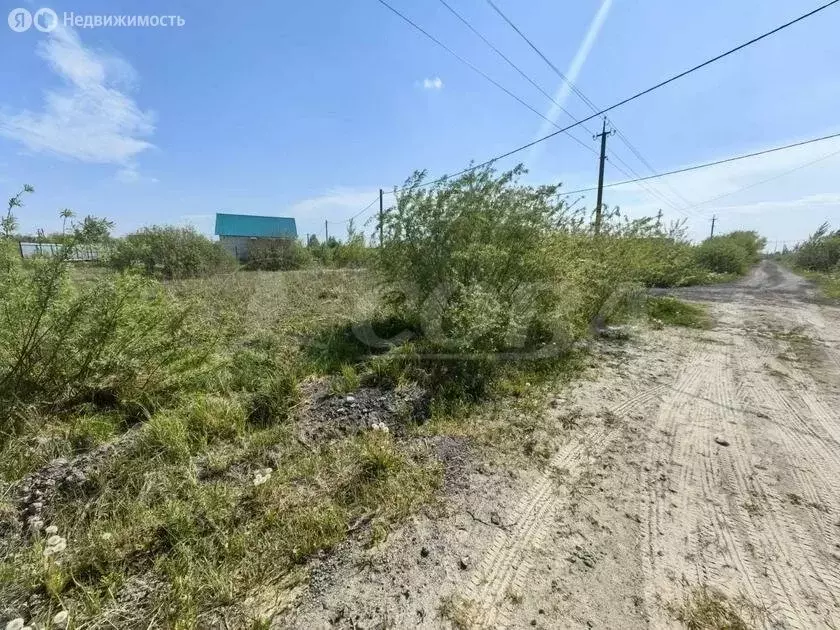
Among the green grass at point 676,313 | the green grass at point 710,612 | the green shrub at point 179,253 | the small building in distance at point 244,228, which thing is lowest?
the green grass at point 710,612

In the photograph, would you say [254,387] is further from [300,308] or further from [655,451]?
[300,308]

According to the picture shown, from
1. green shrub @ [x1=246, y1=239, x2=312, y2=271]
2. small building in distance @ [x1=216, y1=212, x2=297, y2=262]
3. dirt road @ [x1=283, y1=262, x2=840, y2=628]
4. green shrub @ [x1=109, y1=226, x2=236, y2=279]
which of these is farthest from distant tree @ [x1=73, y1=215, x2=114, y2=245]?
small building in distance @ [x1=216, y1=212, x2=297, y2=262]

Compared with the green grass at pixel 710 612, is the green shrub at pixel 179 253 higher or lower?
higher

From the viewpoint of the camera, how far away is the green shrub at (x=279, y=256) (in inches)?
693

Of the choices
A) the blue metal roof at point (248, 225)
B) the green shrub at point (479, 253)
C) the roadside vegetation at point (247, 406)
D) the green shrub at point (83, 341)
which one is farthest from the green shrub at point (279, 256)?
the green shrub at point (83, 341)

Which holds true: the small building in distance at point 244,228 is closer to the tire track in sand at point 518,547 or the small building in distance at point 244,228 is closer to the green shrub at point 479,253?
the green shrub at point 479,253

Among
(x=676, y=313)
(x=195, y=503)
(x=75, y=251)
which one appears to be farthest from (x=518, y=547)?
(x=676, y=313)

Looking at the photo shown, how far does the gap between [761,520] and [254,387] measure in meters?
3.92

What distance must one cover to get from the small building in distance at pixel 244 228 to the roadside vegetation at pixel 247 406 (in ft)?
63.7

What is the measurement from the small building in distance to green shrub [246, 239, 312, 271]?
4.39m

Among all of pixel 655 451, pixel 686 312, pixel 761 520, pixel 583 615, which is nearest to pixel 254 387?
pixel 583 615

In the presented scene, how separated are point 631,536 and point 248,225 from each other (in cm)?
2817

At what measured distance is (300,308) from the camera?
7211mm

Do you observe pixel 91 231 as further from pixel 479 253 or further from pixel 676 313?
pixel 676 313
